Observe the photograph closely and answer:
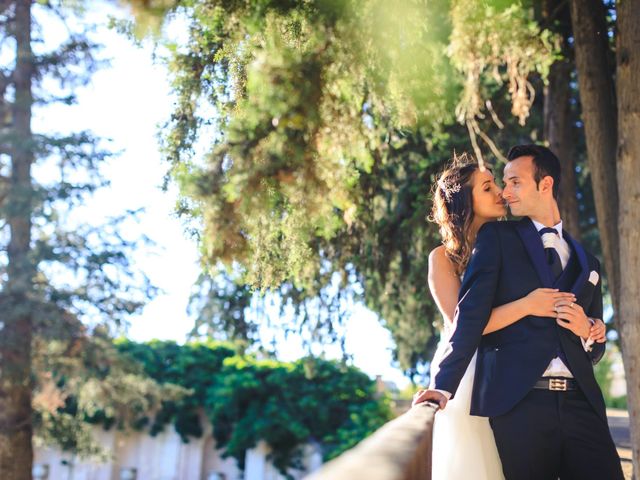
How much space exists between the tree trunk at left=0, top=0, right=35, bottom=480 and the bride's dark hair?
39.7 feet

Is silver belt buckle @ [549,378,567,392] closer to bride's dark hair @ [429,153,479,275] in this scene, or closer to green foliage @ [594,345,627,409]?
bride's dark hair @ [429,153,479,275]

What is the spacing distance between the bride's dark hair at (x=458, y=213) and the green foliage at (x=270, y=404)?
17738 mm

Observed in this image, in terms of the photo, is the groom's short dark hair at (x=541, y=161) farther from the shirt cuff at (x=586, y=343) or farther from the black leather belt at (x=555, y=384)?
the black leather belt at (x=555, y=384)

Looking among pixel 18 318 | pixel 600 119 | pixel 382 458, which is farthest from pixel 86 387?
pixel 382 458

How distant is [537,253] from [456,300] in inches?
22.7

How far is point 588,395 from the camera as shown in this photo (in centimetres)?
304

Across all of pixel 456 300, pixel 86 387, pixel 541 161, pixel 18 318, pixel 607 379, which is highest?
pixel 18 318

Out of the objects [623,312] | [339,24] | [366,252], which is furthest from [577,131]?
[339,24]

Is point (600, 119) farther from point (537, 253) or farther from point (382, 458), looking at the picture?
point (382, 458)

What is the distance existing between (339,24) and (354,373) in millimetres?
17812

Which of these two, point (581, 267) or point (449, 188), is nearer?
point (581, 267)

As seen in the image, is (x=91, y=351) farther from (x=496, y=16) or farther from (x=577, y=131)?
(x=496, y=16)

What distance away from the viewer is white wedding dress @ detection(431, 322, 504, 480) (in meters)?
3.15

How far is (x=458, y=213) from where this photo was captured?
12.7ft
